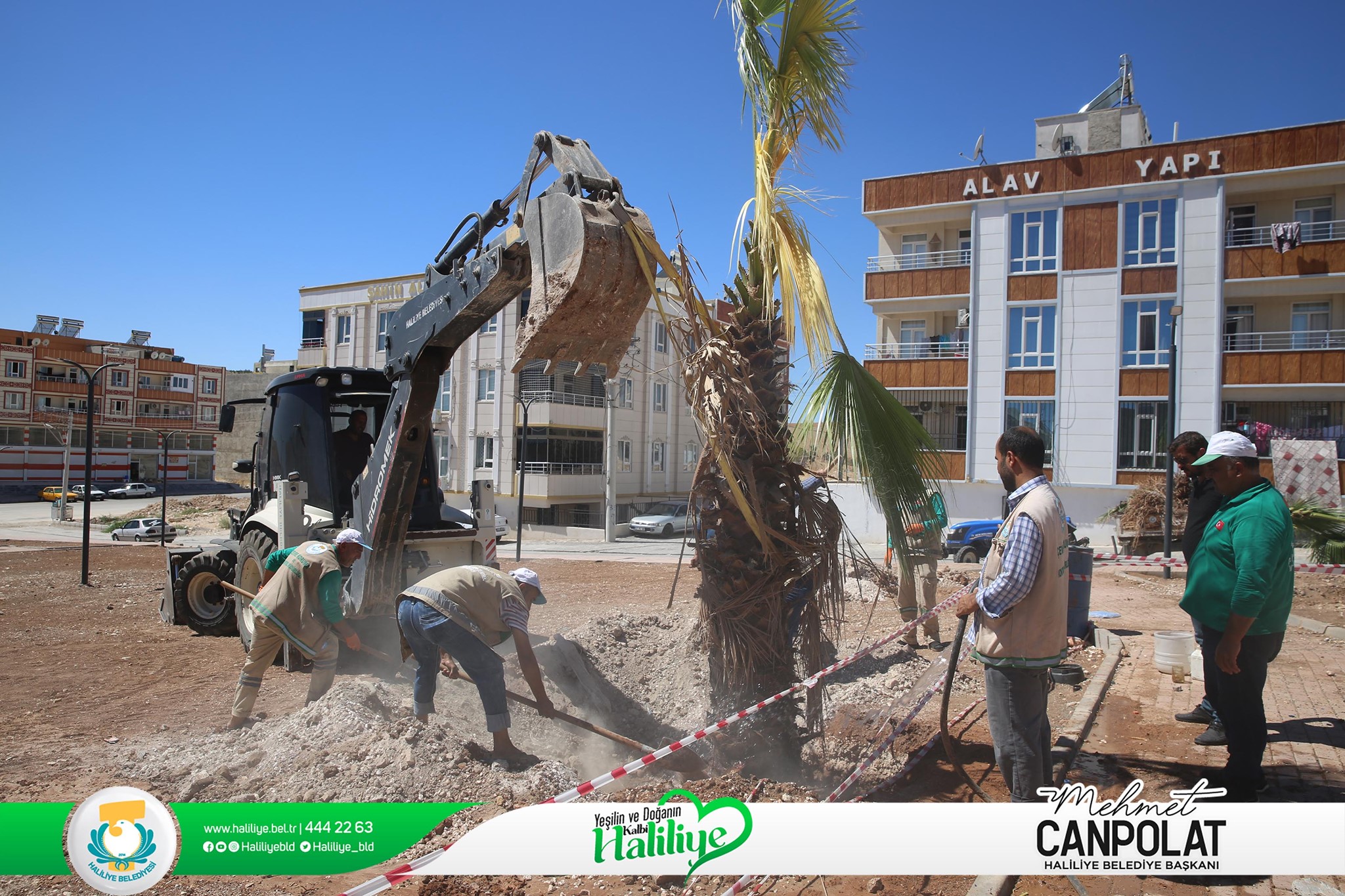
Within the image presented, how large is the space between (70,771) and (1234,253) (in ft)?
93.4

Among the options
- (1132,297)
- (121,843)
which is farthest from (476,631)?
(1132,297)

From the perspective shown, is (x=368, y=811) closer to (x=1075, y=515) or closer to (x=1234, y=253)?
(x=1075, y=515)

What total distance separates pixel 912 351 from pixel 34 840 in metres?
26.2

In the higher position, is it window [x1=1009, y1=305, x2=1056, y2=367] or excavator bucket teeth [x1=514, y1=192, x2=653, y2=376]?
window [x1=1009, y1=305, x2=1056, y2=367]

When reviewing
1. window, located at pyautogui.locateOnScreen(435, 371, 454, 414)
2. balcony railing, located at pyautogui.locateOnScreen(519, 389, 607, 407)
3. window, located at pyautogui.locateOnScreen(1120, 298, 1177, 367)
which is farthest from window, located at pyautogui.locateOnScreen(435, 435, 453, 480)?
window, located at pyautogui.locateOnScreen(1120, 298, 1177, 367)

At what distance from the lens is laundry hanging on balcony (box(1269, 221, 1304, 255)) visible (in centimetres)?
2184

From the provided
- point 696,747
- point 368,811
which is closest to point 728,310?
point 696,747

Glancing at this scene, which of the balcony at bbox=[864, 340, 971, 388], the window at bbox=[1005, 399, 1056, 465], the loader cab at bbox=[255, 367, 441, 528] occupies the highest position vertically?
the balcony at bbox=[864, 340, 971, 388]

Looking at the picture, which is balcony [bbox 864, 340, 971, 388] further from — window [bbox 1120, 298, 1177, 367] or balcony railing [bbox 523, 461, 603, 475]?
balcony railing [bbox 523, 461, 603, 475]

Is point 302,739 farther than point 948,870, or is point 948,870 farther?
point 302,739

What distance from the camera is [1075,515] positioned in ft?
77.6

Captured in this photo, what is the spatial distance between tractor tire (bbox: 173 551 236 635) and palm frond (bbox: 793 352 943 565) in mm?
7921

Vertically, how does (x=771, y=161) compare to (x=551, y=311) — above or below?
above

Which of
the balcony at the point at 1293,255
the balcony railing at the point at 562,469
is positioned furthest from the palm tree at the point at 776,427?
the balcony railing at the point at 562,469
